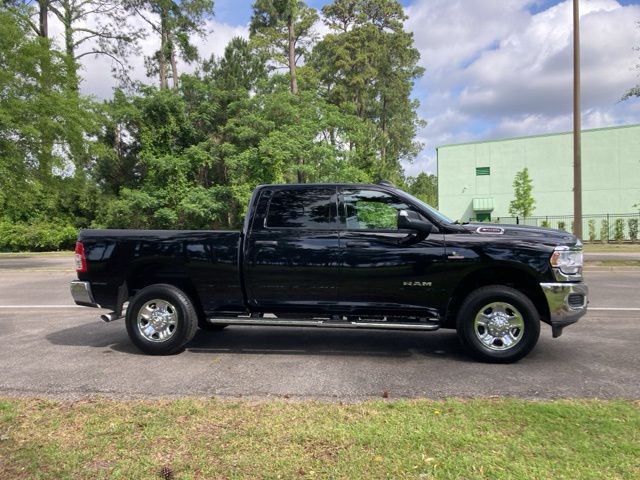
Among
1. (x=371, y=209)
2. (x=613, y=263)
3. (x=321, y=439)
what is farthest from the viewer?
(x=613, y=263)

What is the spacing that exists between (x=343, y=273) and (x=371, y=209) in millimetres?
883

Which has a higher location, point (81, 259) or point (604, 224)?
point (81, 259)

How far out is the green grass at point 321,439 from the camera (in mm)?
3139

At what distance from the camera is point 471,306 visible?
18.5 ft

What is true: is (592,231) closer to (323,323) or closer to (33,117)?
(33,117)

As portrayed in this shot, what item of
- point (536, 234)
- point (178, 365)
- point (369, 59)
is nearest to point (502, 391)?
point (536, 234)

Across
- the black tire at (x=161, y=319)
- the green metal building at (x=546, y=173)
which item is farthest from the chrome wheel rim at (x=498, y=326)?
the green metal building at (x=546, y=173)

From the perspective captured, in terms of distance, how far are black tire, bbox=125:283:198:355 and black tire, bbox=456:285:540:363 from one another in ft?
10.3

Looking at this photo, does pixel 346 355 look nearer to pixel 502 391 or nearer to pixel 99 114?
pixel 502 391

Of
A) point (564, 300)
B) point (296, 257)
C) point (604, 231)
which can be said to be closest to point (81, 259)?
point (296, 257)

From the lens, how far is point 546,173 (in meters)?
42.6

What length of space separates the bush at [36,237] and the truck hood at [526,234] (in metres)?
34.4

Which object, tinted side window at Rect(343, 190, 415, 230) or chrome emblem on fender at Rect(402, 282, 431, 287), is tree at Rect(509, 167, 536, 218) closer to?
tinted side window at Rect(343, 190, 415, 230)

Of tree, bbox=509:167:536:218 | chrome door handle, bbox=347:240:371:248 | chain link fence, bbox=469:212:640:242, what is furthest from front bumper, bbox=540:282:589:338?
tree, bbox=509:167:536:218
